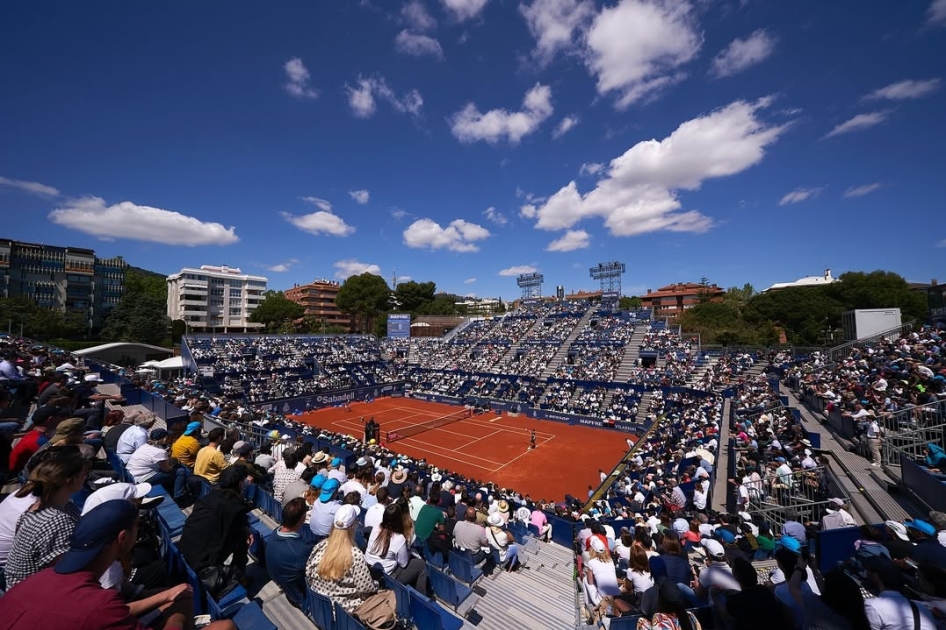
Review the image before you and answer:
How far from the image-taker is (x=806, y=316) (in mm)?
53094

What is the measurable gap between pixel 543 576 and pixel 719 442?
45.6ft

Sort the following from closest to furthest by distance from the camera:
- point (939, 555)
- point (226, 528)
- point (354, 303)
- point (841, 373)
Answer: point (226, 528)
point (939, 555)
point (841, 373)
point (354, 303)

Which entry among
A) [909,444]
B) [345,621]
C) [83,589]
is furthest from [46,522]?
[909,444]

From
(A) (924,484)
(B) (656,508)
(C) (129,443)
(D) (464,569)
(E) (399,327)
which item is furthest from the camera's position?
(E) (399,327)

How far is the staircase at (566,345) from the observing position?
39.3 meters

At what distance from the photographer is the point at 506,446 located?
27.0 meters

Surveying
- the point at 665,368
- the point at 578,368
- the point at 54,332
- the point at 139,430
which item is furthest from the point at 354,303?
the point at 139,430

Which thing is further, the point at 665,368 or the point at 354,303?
the point at 354,303

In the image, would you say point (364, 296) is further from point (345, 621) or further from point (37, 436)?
point (345, 621)

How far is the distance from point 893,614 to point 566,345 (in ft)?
130

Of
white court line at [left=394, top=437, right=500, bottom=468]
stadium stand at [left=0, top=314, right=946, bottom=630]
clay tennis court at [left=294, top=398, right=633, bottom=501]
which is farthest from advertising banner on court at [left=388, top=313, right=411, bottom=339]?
stadium stand at [left=0, top=314, right=946, bottom=630]

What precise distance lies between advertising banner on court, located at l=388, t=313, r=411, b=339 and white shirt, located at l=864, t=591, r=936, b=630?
5433cm

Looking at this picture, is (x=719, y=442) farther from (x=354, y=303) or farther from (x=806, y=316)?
(x=354, y=303)

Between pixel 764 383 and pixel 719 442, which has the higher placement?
pixel 764 383
